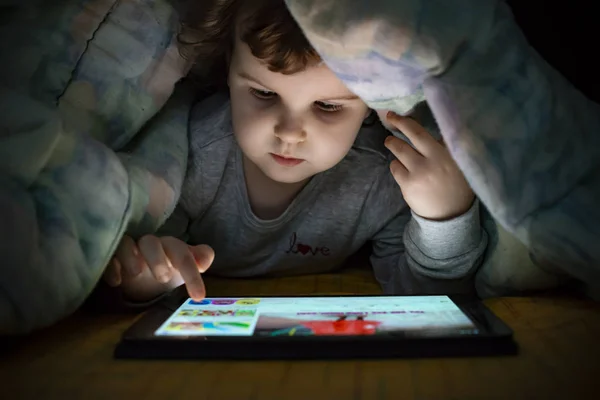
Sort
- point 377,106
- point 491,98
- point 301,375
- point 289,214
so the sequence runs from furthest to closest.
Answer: point 289,214 → point 377,106 → point 491,98 → point 301,375

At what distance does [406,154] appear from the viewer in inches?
30.6

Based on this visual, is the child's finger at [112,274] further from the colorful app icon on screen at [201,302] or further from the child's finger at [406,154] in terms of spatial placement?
the child's finger at [406,154]

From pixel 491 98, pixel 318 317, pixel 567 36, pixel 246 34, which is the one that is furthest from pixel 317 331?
pixel 567 36

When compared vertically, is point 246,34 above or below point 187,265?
above

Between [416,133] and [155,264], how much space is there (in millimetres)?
343

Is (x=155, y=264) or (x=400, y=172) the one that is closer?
(x=155, y=264)

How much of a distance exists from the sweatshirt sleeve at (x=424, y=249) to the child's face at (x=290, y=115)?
15 centimetres

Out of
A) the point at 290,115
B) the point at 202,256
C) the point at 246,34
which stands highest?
the point at 246,34

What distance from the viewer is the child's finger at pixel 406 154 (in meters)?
0.77

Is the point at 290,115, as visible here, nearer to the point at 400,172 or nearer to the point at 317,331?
the point at 400,172

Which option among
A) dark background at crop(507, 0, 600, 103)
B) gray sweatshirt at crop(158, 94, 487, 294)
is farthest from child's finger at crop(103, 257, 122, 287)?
dark background at crop(507, 0, 600, 103)

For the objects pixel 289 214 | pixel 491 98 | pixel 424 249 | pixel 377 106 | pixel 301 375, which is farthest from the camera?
pixel 289 214

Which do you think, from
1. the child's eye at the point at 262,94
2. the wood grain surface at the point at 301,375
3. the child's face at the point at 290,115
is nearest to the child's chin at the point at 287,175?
the child's face at the point at 290,115

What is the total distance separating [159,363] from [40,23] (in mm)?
414
